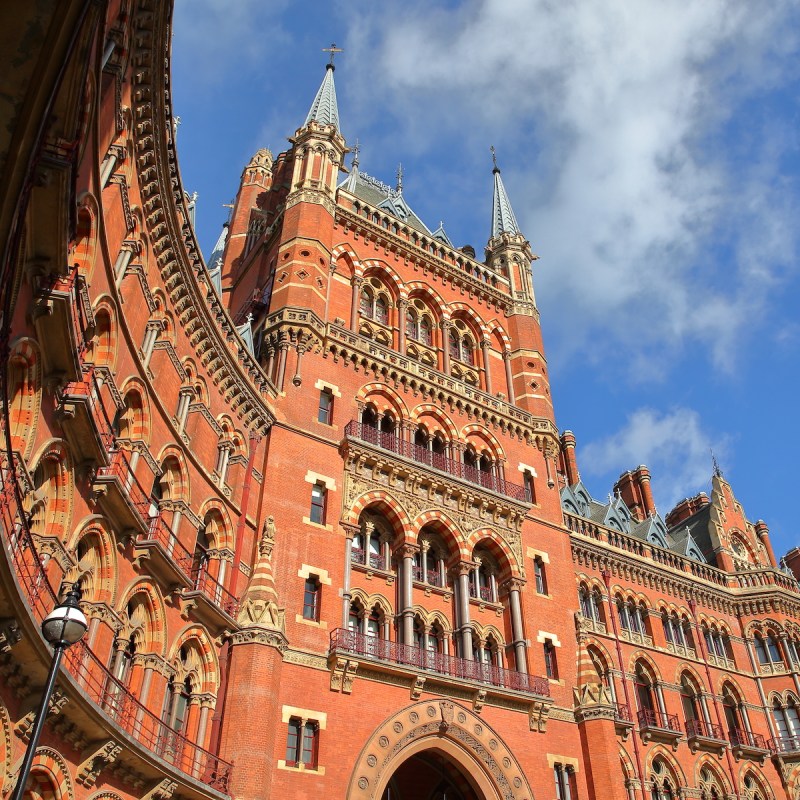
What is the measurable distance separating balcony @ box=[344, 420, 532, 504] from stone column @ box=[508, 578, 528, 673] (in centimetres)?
364

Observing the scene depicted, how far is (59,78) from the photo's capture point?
9.53m

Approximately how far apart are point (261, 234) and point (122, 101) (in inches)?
833

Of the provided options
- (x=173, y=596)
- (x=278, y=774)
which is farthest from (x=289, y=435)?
(x=278, y=774)

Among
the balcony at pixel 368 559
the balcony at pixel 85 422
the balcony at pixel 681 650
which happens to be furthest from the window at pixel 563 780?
the balcony at pixel 85 422

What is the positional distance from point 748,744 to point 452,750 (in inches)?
767

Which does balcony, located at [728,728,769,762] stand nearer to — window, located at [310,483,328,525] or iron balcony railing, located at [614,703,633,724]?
iron balcony railing, located at [614,703,633,724]

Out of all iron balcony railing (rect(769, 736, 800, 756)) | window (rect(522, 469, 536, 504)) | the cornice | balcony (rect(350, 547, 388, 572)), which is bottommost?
iron balcony railing (rect(769, 736, 800, 756))

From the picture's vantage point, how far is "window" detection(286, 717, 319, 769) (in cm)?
2242

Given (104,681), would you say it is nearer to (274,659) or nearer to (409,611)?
(274,659)

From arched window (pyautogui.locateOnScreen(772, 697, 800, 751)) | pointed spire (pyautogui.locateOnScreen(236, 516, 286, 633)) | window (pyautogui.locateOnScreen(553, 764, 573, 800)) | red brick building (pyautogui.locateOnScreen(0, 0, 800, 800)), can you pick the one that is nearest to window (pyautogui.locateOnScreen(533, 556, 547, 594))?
red brick building (pyautogui.locateOnScreen(0, 0, 800, 800))

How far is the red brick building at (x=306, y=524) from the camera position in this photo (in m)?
14.6

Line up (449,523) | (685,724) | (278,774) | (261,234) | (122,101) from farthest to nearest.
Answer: (261,234) → (685,724) → (449,523) → (278,774) → (122,101)

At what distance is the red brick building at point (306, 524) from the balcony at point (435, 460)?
15 cm

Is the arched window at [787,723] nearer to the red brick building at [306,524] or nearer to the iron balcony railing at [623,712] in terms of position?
the red brick building at [306,524]
